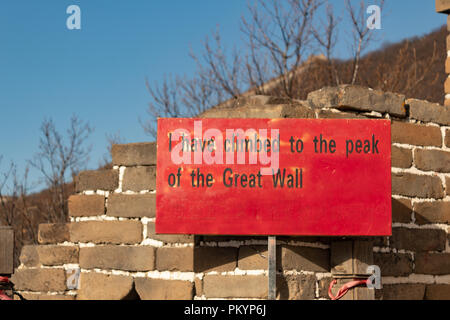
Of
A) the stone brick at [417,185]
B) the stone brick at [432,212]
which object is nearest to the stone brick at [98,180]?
the stone brick at [417,185]

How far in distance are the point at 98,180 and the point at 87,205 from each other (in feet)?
0.81

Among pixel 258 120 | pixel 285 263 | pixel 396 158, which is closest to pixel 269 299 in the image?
pixel 285 263

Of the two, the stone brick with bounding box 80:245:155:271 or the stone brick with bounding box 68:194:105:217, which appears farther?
the stone brick with bounding box 68:194:105:217

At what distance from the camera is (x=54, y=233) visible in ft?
18.4

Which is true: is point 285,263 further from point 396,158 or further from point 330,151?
point 396,158

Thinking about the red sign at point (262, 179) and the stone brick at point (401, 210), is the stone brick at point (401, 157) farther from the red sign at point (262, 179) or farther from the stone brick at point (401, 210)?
the red sign at point (262, 179)

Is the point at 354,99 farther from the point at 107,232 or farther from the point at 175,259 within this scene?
the point at 107,232

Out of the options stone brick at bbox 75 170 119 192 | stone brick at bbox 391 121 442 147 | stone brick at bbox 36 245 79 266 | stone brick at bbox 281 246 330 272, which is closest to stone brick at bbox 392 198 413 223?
stone brick at bbox 391 121 442 147

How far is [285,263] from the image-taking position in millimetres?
4195

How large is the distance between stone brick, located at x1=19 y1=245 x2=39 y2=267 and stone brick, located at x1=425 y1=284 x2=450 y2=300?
3.65 meters

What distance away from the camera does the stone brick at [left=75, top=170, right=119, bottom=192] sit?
517 cm

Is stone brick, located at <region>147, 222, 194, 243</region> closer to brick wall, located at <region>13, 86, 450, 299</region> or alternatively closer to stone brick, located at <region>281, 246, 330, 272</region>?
brick wall, located at <region>13, 86, 450, 299</region>

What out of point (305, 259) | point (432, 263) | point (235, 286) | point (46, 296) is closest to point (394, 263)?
point (432, 263)
